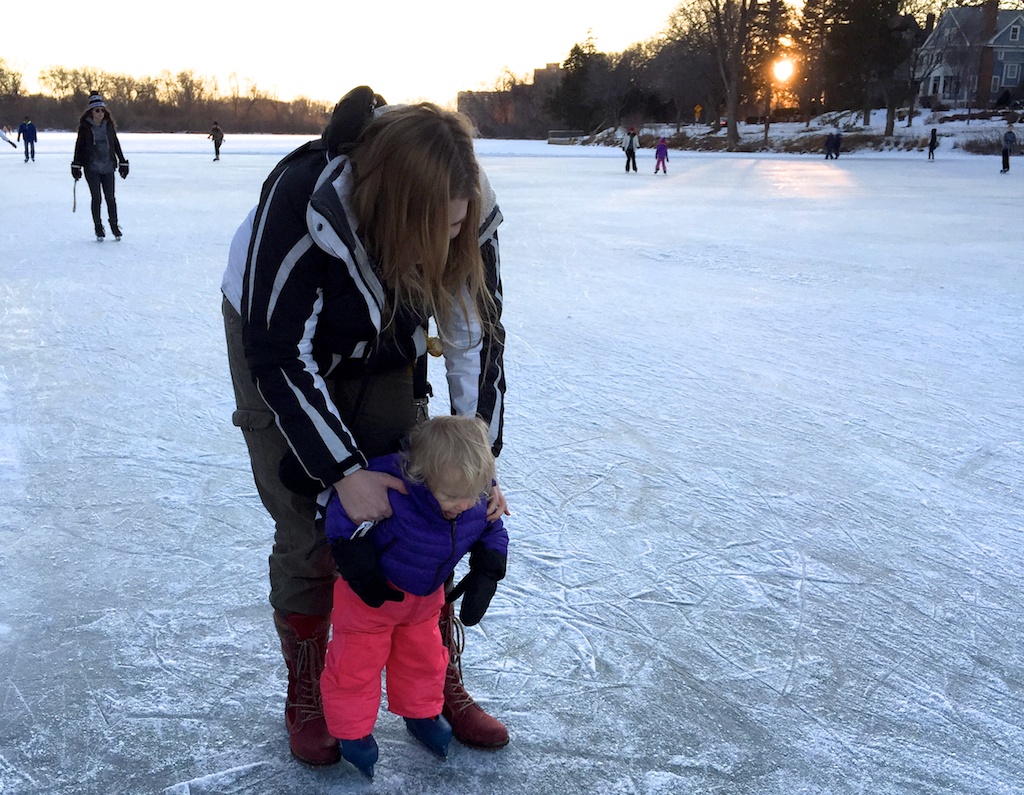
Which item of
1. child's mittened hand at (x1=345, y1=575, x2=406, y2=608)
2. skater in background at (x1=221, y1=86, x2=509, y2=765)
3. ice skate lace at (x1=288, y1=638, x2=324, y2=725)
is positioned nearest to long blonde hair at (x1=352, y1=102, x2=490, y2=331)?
skater in background at (x1=221, y1=86, x2=509, y2=765)

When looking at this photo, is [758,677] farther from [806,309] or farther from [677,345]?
[806,309]

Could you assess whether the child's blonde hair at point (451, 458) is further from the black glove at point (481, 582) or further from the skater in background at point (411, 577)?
the black glove at point (481, 582)

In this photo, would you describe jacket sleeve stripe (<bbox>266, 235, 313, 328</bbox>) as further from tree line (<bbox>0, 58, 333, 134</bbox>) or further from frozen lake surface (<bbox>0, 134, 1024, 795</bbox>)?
tree line (<bbox>0, 58, 333, 134</bbox>)

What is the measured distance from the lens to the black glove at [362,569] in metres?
1.60

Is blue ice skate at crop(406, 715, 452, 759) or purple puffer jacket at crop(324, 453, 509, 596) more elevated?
purple puffer jacket at crop(324, 453, 509, 596)

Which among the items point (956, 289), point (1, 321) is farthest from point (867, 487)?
point (1, 321)

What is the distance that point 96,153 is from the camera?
28.6 feet

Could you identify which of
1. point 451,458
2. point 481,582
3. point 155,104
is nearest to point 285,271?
point 451,458

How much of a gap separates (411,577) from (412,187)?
26.7 inches

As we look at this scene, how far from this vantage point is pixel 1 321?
5598mm

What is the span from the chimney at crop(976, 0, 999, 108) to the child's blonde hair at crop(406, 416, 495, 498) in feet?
194

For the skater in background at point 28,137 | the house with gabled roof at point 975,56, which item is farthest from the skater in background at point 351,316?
the house with gabled roof at point 975,56

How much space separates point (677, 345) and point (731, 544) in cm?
247

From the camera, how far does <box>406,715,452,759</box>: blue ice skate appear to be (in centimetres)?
188
